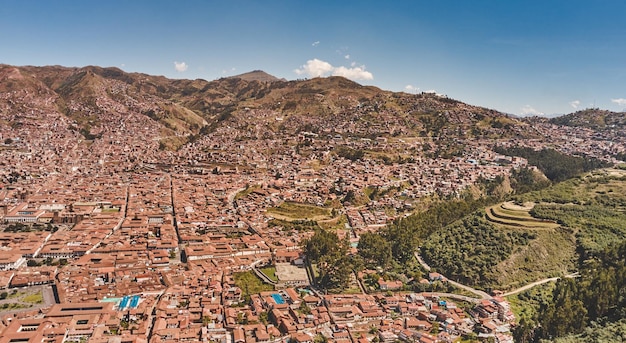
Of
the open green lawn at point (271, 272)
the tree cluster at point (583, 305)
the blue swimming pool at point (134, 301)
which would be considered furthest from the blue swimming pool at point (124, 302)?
the tree cluster at point (583, 305)

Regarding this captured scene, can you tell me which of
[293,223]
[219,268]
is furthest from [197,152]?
[219,268]

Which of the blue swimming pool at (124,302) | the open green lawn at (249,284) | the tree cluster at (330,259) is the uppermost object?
the tree cluster at (330,259)

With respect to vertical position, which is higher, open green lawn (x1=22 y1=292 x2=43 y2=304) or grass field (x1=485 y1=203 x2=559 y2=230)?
grass field (x1=485 y1=203 x2=559 y2=230)

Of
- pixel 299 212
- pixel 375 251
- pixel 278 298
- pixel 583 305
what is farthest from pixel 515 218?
pixel 278 298

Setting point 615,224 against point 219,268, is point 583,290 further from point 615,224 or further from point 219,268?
point 219,268

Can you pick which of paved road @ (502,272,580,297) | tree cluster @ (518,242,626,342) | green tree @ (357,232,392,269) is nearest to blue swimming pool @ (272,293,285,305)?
green tree @ (357,232,392,269)

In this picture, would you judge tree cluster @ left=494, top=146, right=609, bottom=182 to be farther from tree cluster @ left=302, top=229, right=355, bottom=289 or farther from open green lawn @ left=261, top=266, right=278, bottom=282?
open green lawn @ left=261, top=266, right=278, bottom=282

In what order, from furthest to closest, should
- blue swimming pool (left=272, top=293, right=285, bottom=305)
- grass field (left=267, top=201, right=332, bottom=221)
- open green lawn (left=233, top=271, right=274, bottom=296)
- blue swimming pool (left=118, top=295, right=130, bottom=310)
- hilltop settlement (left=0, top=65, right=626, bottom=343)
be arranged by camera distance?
grass field (left=267, top=201, right=332, bottom=221)
open green lawn (left=233, top=271, right=274, bottom=296)
blue swimming pool (left=272, top=293, right=285, bottom=305)
blue swimming pool (left=118, top=295, right=130, bottom=310)
hilltop settlement (left=0, top=65, right=626, bottom=343)

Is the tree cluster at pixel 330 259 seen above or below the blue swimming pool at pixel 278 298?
above

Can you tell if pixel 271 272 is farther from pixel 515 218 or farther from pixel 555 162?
pixel 555 162

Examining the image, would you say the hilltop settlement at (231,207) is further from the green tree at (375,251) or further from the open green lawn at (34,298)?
the green tree at (375,251)

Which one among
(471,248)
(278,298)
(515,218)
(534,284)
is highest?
(515,218)
